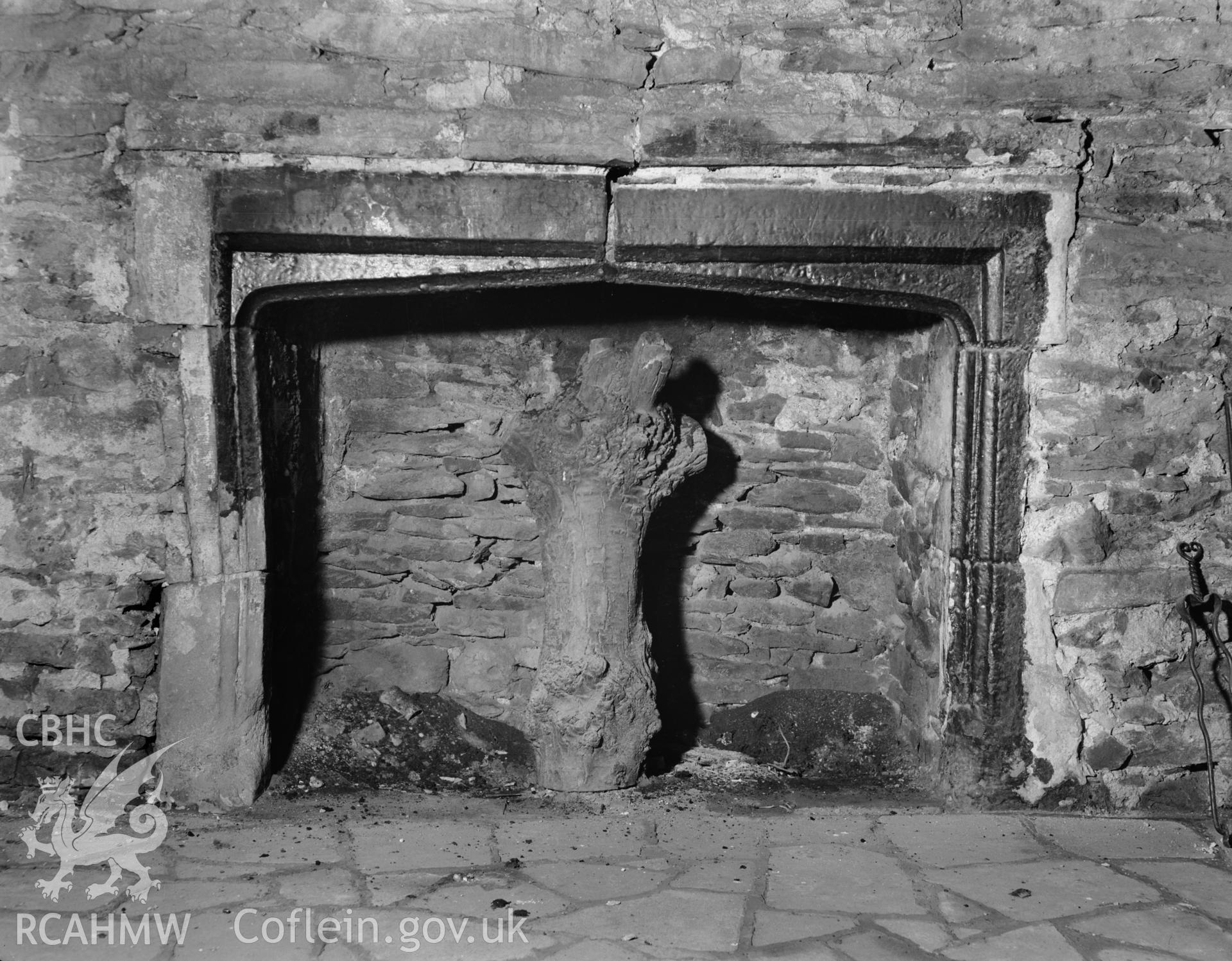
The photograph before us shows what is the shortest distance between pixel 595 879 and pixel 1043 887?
3.93 ft

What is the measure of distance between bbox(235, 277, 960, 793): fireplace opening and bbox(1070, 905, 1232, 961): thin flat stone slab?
1.06 m

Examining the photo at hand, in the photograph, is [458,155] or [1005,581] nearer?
[458,155]

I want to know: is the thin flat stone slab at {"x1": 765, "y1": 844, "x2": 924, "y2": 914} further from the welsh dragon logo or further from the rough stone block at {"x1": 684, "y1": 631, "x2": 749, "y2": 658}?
the welsh dragon logo

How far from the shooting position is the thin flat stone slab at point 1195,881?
9.50ft

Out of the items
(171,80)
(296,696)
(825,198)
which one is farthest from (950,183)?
(296,696)

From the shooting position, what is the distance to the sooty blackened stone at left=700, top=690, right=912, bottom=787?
3791mm

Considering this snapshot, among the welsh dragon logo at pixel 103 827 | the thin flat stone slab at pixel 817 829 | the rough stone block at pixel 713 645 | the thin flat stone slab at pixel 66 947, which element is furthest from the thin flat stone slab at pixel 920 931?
the welsh dragon logo at pixel 103 827

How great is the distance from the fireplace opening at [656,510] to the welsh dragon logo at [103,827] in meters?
0.56

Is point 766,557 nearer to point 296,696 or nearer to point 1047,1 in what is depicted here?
point 296,696

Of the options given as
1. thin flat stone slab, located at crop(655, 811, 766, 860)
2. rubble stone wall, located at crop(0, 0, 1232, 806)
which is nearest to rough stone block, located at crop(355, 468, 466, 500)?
rubble stone wall, located at crop(0, 0, 1232, 806)

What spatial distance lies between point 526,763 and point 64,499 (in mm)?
1677

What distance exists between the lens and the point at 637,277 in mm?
3307

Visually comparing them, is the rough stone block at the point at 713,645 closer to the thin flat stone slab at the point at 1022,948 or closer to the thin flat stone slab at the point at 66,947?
the thin flat stone slab at the point at 1022,948

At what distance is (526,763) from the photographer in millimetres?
3785
